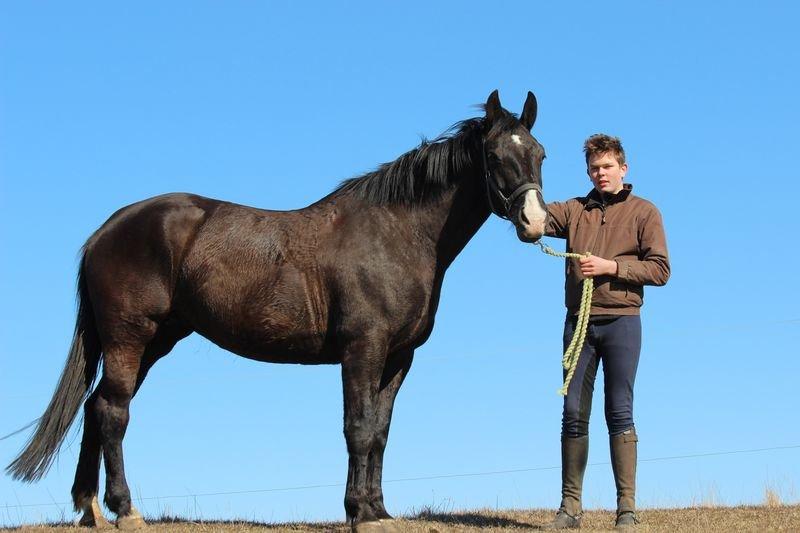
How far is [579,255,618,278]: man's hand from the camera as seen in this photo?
628cm

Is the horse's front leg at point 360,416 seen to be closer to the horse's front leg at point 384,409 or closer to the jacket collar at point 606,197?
the horse's front leg at point 384,409

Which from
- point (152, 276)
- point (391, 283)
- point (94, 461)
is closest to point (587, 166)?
point (391, 283)

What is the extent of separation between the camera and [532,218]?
6.05m

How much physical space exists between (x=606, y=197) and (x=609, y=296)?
0.77 metres

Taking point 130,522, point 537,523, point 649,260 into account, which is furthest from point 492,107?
point 130,522

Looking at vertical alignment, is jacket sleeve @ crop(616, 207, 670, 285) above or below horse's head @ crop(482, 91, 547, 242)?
below

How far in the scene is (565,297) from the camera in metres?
6.71

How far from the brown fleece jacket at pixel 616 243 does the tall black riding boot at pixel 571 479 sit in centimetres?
96

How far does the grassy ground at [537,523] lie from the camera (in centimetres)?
668

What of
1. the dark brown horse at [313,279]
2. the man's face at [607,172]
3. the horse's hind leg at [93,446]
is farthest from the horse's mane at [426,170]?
the horse's hind leg at [93,446]

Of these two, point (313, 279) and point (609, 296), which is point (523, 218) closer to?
point (609, 296)

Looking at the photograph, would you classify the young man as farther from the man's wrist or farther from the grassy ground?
the grassy ground

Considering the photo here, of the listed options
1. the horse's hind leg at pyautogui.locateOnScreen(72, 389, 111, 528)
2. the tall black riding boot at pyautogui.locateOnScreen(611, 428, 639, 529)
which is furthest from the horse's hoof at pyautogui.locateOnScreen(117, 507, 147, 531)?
the tall black riding boot at pyautogui.locateOnScreen(611, 428, 639, 529)

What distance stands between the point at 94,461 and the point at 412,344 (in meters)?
2.73
